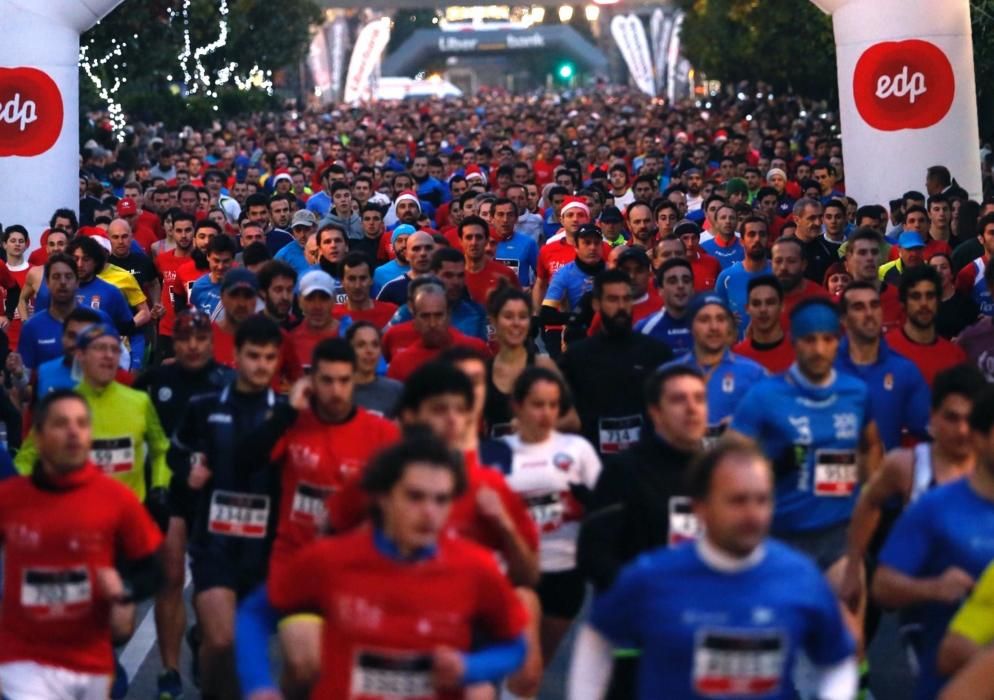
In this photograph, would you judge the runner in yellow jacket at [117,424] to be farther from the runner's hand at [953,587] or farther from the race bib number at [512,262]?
the race bib number at [512,262]

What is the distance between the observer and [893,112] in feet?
65.1

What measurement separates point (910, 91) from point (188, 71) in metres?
36.3

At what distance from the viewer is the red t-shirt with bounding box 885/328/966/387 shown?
9.58 metres

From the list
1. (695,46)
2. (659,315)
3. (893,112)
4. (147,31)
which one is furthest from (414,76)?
(659,315)

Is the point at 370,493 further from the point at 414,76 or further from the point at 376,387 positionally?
the point at 414,76

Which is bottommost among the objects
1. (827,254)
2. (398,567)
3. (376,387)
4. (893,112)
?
(398,567)

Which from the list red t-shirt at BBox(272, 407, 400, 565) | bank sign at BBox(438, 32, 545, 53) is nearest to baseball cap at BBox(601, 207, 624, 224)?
red t-shirt at BBox(272, 407, 400, 565)

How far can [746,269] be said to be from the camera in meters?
13.0

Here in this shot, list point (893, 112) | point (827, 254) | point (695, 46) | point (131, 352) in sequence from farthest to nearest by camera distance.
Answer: point (695, 46), point (893, 112), point (827, 254), point (131, 352)

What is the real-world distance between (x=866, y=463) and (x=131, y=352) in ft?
21.4

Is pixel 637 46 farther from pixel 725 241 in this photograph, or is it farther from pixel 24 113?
pixel 725 241

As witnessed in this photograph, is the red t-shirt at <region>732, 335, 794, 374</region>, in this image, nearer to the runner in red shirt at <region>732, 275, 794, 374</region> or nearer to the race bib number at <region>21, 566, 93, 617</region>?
the runner in red shirt at <region>732, 275, 794, 374</region>

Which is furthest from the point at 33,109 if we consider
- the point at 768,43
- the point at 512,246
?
the point at 768,43

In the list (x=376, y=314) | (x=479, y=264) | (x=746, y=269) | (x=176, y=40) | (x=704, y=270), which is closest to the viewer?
(x=376, y=314)
